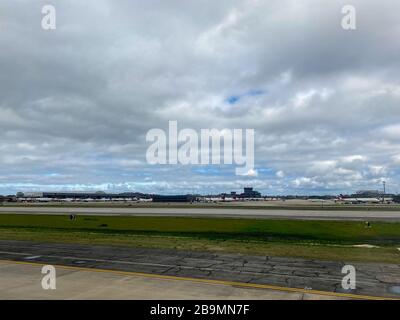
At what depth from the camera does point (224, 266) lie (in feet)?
65.1

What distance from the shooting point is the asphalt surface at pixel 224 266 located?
52.6 ft

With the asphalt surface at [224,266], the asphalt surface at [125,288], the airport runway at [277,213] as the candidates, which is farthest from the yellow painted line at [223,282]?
the airport runway at [277,213]

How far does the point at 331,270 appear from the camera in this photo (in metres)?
18.9

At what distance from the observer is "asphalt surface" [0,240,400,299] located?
632 inches

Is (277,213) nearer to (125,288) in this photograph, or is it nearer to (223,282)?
(223,282)

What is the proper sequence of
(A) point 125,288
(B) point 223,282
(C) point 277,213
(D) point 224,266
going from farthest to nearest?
(C) point 277,213 < (D) point 224,266 < (B) point 223,282 < (A) point 125,288

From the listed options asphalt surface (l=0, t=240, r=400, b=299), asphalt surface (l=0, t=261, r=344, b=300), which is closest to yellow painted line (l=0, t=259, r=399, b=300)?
asphalt surface (l=0, t=261, r=344, b=300)

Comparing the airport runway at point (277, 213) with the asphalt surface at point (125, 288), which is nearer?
the asphalt surface at point (125, 288)

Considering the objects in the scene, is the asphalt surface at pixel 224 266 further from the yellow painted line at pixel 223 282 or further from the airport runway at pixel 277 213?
the airport runway at pixel 277 213

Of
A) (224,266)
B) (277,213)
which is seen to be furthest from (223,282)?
(277,213)

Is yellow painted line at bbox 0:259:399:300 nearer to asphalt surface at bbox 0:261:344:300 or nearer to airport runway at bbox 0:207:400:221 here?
asphalt surface at bbox 0:261:344:300

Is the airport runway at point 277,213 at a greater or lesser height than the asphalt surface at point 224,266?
lesser
